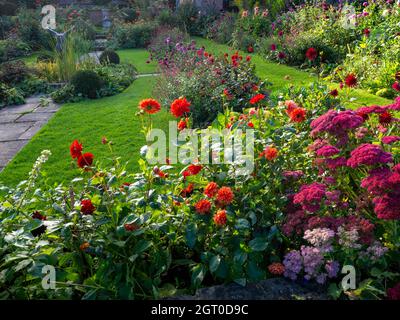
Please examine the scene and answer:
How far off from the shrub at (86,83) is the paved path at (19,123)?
1.92 feet

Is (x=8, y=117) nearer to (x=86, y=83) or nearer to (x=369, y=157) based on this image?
(x=86, y=83)

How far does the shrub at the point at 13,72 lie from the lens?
8.42 m

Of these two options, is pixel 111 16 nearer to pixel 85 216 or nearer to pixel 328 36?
pixel 328 36

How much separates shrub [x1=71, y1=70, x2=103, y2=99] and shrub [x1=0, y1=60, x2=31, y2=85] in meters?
1.57

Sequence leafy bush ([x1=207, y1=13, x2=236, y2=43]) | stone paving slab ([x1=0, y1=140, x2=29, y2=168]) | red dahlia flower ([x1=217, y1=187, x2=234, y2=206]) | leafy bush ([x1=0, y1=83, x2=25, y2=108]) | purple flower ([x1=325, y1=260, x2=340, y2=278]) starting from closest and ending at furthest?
purple flower ([x1=325, y1=260, x2=340, y2=278]), red dahlia flower ([x1=217, y1=187, x2=234, y2=206]), stone paving slab ([x1=0, y1=140, x2=29, y2=168]), leafy bush ([x1=0, y1=83, x2=25, y2=108]), leafy bush ([x1=207, y1=13, x2=236, y2=43])

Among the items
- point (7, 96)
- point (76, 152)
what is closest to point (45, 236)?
point (76, 152)

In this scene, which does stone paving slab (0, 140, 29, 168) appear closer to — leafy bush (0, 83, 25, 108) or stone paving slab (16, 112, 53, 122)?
stone paving slab (16, 112, 53, 122)

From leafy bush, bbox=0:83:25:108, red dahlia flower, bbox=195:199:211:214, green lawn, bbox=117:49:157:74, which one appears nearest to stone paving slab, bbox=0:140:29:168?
leafy bush, bbox=0:83:25:108

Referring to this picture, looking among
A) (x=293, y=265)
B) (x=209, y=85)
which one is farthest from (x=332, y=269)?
(x=209, y=85)

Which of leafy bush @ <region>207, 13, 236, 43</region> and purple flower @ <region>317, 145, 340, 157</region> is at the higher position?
purple flower @ <region>317, 145, 340, 157</region>

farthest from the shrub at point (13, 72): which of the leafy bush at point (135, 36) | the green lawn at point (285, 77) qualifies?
the leafy bush at point (135, 36)

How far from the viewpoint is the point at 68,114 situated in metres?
6.69

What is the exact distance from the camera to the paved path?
5.30m
